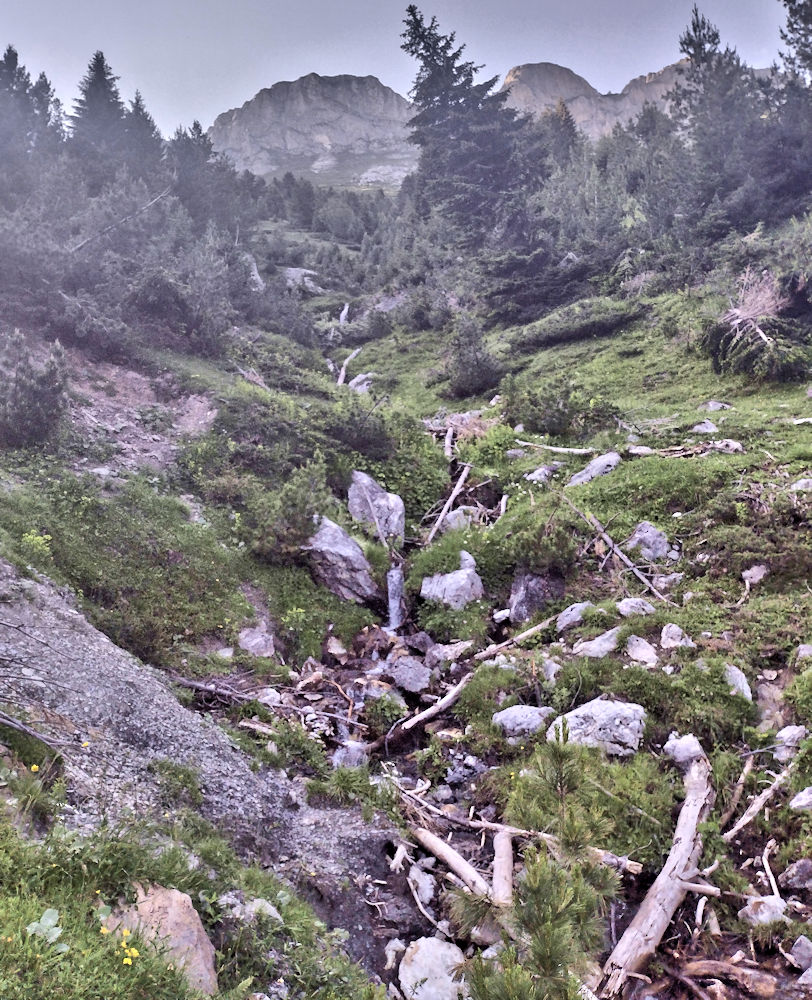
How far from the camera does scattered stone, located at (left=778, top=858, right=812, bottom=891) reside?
4.74 m

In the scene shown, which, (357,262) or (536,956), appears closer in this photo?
(536,956)

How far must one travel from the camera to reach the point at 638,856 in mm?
5277

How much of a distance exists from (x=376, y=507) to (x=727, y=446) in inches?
262

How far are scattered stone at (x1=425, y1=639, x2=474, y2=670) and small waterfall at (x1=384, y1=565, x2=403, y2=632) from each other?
990 mm

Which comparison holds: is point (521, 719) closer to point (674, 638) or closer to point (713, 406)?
point (674, 638)

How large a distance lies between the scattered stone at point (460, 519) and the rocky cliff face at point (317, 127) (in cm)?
12903

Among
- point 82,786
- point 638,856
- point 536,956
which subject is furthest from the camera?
point 638,856

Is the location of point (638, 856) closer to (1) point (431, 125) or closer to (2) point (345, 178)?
(1) point (431, 125)

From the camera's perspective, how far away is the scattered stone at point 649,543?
30.3ft

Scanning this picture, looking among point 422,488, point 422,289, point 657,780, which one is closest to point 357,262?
point 422,289

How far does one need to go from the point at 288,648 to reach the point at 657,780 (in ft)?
17.2

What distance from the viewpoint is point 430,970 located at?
15.0 ft

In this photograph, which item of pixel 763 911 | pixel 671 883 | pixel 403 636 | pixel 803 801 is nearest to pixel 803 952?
pixel 763 911

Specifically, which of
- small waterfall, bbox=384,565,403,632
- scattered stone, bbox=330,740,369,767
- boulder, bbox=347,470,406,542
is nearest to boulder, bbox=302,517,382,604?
small waterfall, bbox=384,565,403,632
